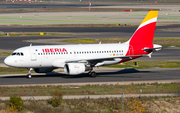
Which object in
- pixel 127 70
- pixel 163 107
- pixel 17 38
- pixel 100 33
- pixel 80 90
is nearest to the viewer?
pixel 163 107

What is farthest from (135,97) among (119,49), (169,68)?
(169,68)

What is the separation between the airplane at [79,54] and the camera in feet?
154

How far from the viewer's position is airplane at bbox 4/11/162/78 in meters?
47.0

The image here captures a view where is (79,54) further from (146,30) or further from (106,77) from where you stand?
(146,30)

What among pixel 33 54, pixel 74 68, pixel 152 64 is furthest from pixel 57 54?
pixel 152 64

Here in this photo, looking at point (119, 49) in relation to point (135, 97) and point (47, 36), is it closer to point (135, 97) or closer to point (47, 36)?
point (135, 97)

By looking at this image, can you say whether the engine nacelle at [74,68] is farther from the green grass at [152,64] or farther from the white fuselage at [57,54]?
the green grass at [152,64]

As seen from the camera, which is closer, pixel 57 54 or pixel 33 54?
pixel 33 54

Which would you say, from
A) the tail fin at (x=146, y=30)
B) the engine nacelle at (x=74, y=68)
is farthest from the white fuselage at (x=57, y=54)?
the tail fin at (x=146, y=30)

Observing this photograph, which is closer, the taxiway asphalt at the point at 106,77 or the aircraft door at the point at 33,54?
the taxiway asphalt at the point at 106,77

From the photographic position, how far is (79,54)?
162 ft

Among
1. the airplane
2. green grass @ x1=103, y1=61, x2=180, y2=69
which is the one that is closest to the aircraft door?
the airplane

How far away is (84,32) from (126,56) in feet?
208

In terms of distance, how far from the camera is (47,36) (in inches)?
3999
